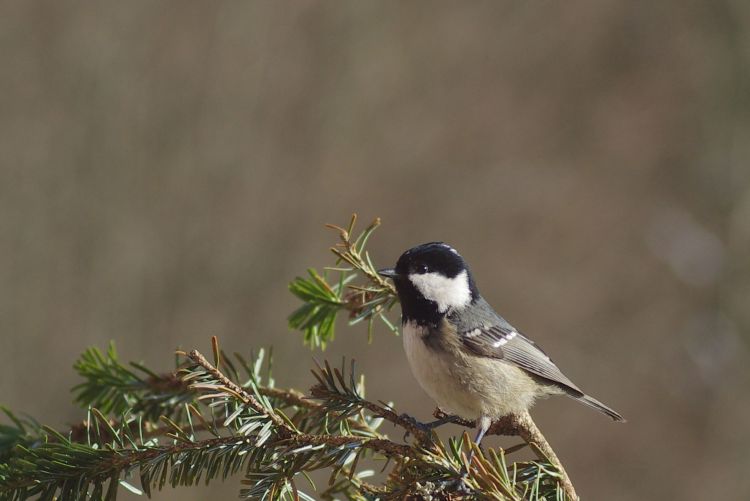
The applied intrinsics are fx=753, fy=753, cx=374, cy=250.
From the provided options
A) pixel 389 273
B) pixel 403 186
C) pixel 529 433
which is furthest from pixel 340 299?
pixel 403 186

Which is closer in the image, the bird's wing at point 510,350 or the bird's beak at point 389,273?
the bird's beak at point 389,273

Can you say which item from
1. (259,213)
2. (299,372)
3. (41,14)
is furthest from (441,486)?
Answer: (41,14)

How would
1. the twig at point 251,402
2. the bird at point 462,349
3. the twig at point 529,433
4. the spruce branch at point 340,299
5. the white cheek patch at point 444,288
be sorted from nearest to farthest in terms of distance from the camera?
the twig at point 251,402, the twig at point 529,433, the spruce branch at point 340,299, the bird at point 462,349, the white cheek patch at point 444,288

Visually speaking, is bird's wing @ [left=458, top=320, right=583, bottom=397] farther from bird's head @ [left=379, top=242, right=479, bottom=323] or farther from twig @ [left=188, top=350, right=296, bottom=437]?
twig @ [left=188, top=350, right=296, bottom=437]

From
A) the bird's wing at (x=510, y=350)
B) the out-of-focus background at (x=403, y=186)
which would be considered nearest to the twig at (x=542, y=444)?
the bird's wing at (x=510, y=350)

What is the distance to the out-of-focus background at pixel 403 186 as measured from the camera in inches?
218

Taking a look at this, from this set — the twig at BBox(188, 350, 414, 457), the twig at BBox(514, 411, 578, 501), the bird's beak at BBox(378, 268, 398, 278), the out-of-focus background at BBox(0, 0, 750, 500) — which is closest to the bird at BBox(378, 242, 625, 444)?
the bird's beak at BBox(378, 268, 398, 278)

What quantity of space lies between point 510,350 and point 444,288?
8.5 inches

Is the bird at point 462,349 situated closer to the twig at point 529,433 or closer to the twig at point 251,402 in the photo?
the twig at point 529,433

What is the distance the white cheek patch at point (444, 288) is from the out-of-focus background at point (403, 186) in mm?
3663

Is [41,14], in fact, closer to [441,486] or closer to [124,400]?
[124,400]

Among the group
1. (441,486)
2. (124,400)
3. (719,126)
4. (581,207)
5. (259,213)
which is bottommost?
(124,400)

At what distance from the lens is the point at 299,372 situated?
5.38 metres

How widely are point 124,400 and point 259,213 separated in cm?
441
